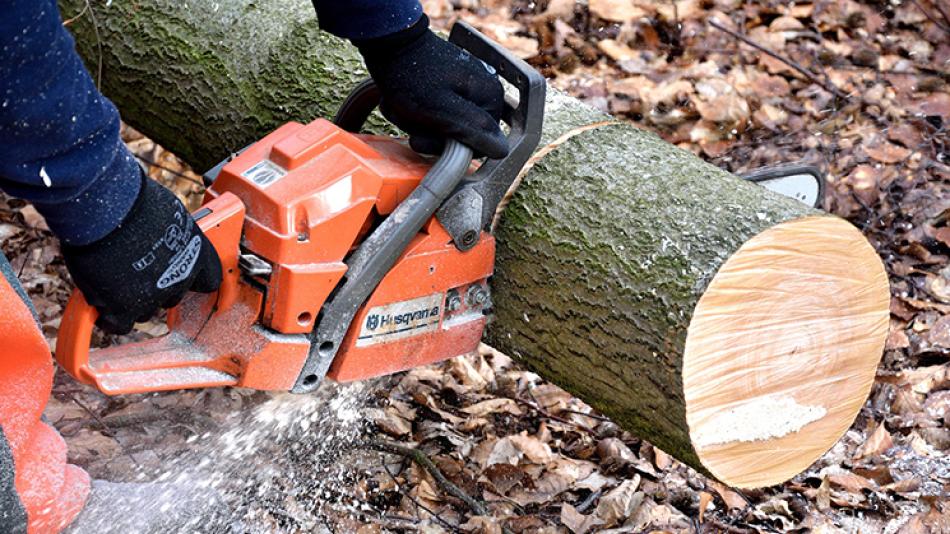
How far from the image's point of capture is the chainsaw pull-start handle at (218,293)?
2229 millimetres

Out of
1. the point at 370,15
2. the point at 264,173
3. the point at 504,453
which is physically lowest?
the point at 504,453

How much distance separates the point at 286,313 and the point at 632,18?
11.7 ft

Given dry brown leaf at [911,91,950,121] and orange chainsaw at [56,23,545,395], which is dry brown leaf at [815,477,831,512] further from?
dry brown leaf at [911,91,950,121]

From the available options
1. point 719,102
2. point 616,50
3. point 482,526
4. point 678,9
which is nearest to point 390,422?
point 482,526

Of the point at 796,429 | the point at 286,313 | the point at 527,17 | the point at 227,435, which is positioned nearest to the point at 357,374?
the point at 286,313

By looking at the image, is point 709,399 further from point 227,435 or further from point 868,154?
point 868,154

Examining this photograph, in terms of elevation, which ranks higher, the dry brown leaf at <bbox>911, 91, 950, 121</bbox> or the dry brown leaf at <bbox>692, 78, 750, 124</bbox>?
the dry brown leaf at <bbox>692, 78, 750, 124</bbox>

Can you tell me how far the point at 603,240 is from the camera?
265 cm

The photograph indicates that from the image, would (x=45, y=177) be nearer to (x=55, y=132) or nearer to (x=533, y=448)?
(x=55, y=132)

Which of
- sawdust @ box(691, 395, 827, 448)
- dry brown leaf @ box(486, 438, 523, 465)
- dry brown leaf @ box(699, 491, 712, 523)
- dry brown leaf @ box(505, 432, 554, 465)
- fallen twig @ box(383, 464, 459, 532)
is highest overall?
sawdust @ box(691, 395, 827, 448)

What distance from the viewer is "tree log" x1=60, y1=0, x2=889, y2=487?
2.53 meters

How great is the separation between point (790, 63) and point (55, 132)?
4082mm

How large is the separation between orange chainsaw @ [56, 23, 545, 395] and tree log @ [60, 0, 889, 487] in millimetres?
207

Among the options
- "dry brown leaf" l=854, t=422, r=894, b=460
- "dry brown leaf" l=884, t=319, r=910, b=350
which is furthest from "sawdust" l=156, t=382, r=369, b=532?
"dry brown leaf" l=884, t=319, r=910, b=350
